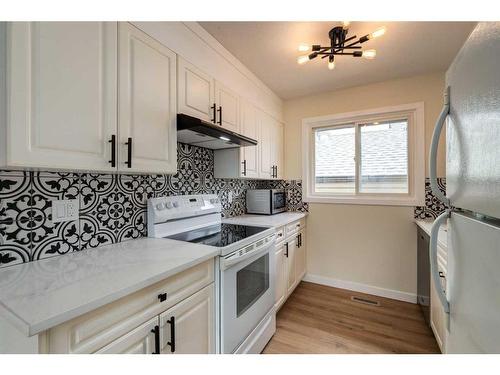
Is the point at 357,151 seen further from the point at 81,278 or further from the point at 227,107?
the point at 81,278

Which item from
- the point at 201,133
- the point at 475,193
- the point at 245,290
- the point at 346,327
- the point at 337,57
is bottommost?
the point at 346,327

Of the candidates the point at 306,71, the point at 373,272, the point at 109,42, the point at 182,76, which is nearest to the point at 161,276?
the point at 109,42

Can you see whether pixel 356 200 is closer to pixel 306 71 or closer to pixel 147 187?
pixel 306 71

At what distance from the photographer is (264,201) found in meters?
2.69

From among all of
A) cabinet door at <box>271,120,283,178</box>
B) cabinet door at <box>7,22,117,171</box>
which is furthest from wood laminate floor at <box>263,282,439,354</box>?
cabinet door at <box>7,22,117,171</box>

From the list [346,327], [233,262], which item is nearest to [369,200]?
[346,327]

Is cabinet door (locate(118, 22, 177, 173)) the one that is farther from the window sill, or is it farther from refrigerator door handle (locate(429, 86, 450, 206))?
the window sill

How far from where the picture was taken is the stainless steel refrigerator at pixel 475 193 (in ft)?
1.73

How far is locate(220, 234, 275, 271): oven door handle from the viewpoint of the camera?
51.0 inches

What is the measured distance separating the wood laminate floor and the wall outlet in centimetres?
161

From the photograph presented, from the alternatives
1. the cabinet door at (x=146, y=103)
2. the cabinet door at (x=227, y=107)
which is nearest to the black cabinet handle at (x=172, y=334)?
the cabinet door at (x=146, y=103)

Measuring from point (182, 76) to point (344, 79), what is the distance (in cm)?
185

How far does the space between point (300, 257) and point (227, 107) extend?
1909 mm

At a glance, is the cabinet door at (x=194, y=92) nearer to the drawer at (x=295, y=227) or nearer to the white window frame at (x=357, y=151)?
the drawer at (x=295, y=227)
